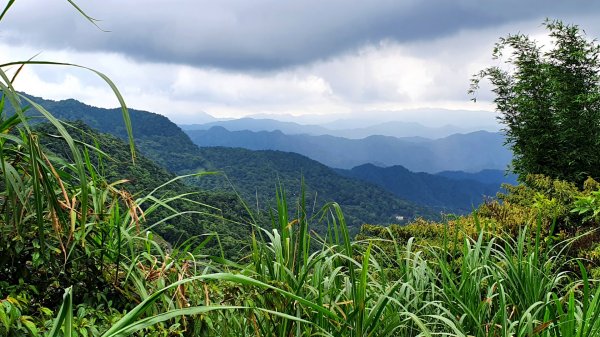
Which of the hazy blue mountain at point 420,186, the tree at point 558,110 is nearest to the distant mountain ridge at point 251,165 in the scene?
the tree at point 558,110

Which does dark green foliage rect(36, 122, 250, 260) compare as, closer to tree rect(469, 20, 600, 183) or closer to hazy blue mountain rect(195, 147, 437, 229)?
tree rect(469, 20, 600, 183)

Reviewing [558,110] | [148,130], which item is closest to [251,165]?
[148,130]

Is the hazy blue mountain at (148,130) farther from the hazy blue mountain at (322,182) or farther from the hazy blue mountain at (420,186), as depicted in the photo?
the hazy blue mountain at (420,186)

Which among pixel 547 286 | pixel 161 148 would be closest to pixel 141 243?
pixel 547 286

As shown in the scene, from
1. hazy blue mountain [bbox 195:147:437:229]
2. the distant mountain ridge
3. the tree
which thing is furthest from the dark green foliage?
hazy blue mountain [bbox 195:147:437:229]

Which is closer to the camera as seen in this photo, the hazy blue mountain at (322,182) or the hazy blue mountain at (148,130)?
the hazy blue mountain at (322,182)

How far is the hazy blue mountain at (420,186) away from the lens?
17200 centimetres

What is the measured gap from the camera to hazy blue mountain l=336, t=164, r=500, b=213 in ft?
564

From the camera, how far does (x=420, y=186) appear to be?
17475 cm

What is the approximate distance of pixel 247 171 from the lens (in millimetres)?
82438

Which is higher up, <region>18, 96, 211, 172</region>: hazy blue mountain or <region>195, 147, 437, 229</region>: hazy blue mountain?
<region>18, 96, 211, 172</region>: hazy blue mountain

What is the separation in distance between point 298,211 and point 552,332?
1.06 metres

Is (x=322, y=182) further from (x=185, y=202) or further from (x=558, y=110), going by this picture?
(x=185, y=202)

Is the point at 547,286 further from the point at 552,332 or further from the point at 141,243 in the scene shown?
the point at 141,243
